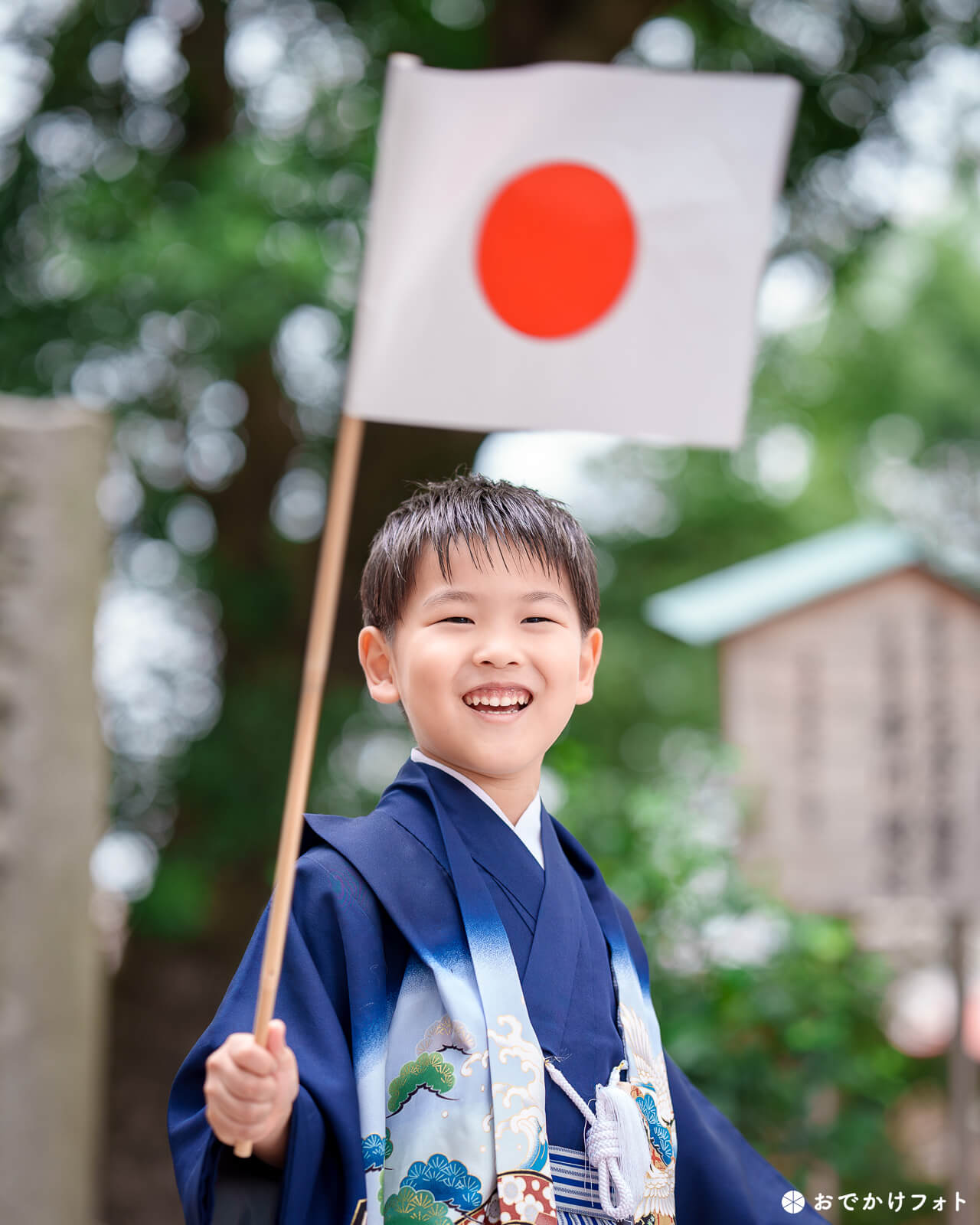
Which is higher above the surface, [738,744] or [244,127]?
[244,127]

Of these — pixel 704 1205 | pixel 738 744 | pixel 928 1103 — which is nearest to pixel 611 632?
pixel 928 1103

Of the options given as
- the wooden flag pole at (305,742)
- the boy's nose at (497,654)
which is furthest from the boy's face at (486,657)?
the wooden flag pole at (305,742)

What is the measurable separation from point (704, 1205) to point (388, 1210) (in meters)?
0.46

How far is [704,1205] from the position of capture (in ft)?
5.09

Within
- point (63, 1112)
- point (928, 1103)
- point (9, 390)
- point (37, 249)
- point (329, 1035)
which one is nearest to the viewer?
point (329, 1035)

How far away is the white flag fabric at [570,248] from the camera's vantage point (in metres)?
1.52

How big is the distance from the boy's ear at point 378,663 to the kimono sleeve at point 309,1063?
0.76 ft

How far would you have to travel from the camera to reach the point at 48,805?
3.51m

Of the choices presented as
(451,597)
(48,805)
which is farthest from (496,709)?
(48,805)

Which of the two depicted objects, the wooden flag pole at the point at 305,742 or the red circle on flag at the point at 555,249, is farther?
the red circle on flag at the point at 555,249

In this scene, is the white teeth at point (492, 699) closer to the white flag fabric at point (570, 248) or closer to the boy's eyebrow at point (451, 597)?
the boy's eyebrow at point (451, 597)

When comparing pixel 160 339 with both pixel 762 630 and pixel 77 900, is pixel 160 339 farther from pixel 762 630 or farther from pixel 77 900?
pixel 762 630

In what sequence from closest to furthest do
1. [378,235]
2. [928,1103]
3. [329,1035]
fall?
1. [329,1035]
2. [378,235]
3. [928,1103]

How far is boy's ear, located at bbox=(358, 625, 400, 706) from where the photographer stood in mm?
1526
